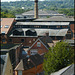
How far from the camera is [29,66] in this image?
4816 centimetres

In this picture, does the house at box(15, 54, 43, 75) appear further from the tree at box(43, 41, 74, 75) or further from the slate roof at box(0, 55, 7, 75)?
the slate roof at box(0, 55, 7, 75)

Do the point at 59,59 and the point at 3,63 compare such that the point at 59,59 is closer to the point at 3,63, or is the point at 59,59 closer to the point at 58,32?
the point at 3,63

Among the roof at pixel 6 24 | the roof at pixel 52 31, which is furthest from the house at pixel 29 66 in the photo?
the roof at pixel 6 24

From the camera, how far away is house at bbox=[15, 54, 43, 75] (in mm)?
46781

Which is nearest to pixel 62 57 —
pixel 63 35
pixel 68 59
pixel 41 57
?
pixel 68 59

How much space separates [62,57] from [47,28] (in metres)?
33.7

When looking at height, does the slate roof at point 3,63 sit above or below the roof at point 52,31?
below

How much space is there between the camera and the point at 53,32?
2936 inches

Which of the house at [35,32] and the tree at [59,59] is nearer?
the tree at [59,59]

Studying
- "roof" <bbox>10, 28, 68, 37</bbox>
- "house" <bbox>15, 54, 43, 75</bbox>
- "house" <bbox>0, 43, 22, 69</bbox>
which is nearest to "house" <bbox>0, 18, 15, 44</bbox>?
"roof" <bbox>10, 28, 68, 37</bbox>

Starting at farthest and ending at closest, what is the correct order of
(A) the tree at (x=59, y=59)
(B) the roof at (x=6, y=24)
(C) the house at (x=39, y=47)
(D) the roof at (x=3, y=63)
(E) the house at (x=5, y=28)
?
(B) the roof at (x=6, y=24) → (E) the house at (x=5, y=28) → (C) the house at (x=39, y=47) → (A) the tree at (x=59, y=59) → (D) the roof at (x=3, y=63)

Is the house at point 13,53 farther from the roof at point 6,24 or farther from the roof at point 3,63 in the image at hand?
the roof at point 6,24

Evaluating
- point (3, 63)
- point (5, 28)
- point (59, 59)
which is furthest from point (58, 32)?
point (3, 63)

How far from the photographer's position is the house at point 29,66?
46.8 m
